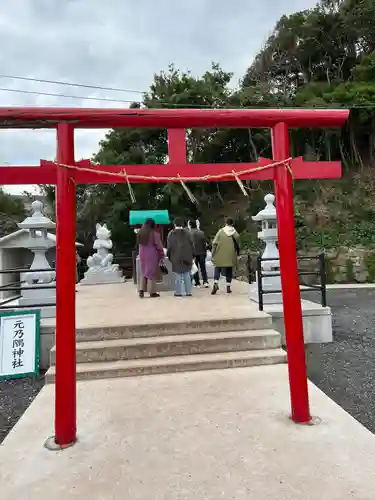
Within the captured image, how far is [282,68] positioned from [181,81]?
6761mm

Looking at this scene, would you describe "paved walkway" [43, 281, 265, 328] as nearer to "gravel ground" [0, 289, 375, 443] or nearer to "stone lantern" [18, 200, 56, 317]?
"stone lantern" [18, 200, 56, 317]

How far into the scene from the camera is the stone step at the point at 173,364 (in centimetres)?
418

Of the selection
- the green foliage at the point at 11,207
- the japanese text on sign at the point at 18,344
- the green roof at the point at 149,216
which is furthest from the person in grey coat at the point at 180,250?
the green foliage at the point at 11,207

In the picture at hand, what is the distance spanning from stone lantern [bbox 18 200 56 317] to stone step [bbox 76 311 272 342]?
1.25 m

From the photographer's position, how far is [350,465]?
8.00ft

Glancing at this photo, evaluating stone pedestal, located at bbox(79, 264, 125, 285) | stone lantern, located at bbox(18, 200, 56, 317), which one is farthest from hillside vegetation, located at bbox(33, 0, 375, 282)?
stone lantern, located at bbox(18, 200, 56, 317)

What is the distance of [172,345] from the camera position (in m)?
4.52

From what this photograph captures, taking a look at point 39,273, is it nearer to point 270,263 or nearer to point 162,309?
point 162,309

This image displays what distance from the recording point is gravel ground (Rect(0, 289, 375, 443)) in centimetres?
352

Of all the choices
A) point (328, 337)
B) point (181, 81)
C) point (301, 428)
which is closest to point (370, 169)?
point (181, 81)

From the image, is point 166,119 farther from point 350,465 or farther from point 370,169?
point 370,169

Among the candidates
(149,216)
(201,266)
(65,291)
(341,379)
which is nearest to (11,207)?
(149,216)

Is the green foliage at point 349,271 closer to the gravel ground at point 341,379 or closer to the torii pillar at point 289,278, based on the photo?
the gravel ground at point 341,379

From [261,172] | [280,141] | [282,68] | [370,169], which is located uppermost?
[282,68]
